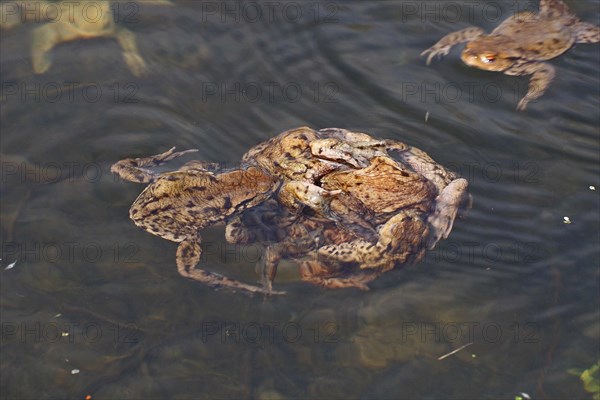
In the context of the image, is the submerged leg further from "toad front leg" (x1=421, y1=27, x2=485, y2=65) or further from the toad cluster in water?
"toad front leg" (x1=421, y1=27, x2=485, y2=65)

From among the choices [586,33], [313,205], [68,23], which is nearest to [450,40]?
[586,33]

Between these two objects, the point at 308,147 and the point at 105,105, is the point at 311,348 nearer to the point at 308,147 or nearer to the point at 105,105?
the point at 308,147

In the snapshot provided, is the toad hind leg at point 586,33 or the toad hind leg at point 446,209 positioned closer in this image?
the toad hind leg at point 446,209

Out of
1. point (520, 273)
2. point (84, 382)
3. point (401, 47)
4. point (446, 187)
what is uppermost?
point (401, 47)

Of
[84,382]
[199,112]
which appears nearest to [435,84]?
[199,112]

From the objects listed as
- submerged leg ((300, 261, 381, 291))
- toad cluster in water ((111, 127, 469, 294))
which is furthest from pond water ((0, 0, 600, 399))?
toad cluster in water ((111, 127, 469, 294))

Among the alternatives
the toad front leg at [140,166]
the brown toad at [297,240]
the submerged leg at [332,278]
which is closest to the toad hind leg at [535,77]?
the brown toad at [297,240]

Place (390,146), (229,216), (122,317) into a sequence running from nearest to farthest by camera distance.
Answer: (122,317)
(229,216)
(390,146)

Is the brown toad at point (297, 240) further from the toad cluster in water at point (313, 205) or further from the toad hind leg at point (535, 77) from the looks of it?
the toad hind leg at point (535, 77)
